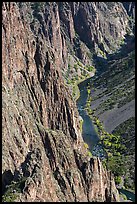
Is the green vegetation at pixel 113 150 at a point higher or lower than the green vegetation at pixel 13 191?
higher

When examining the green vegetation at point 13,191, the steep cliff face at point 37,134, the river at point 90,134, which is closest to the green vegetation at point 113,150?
the river at point 90,134

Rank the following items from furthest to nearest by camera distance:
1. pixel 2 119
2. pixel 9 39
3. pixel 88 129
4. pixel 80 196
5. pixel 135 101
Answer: pixel 135 101, pixel 88 129, pixel 9 39, pixel 80 196, pixel 2 119

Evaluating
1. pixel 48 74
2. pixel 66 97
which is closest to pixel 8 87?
pixel 48 74

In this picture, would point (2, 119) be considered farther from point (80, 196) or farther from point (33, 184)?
point (80, 196)

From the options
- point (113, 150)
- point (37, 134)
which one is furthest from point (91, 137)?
point (37, 134)

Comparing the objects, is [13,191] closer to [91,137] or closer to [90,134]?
[91,137]

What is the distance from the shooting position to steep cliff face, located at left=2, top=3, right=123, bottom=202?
5978 cm

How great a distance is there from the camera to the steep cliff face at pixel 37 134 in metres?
59.8

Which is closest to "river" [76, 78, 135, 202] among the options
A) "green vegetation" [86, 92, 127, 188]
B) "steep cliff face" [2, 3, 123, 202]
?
"green vegetation" [86, 92, 127, 188]

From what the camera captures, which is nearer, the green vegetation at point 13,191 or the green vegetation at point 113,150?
the green vegetation at point 13,191

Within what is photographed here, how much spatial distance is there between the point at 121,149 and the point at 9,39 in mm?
67071

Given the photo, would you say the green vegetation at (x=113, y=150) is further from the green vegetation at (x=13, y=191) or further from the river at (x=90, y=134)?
the green vegetation at (x=13, y=191)

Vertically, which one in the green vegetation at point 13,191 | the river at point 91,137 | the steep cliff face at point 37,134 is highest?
the river at point 91,137

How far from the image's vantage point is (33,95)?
3177 inches
